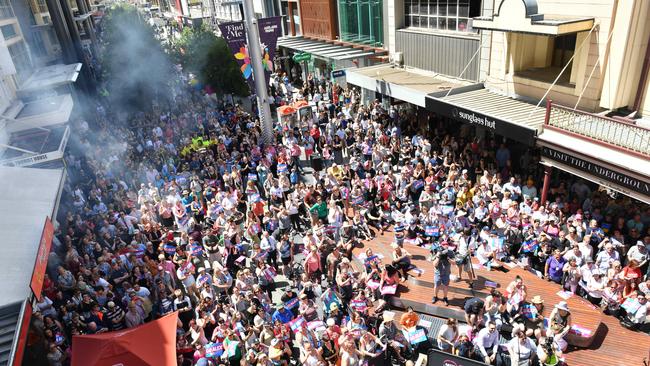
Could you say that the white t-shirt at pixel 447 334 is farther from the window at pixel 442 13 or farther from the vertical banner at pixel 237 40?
the vertical banner at pixel 237 40

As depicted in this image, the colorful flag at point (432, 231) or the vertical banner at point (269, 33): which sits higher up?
the vertical banner at point (269, 33)

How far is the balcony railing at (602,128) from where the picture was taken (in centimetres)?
1013

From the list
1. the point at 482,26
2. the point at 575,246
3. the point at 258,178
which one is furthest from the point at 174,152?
the point at 575,246

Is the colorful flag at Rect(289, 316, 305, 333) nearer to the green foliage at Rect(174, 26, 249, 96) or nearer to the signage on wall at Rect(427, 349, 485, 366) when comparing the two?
the signage on wall at Rect(427, 349, 485, 366)

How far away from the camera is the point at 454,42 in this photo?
17406 mm

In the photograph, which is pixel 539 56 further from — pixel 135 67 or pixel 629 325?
pixel 135 67

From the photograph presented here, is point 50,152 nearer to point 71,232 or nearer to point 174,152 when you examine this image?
point 71,232

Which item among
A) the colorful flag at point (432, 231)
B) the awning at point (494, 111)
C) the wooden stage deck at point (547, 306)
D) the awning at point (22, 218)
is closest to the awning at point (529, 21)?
the awning at point (494, 111)

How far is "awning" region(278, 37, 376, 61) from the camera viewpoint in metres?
23.8

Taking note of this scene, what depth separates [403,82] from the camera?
1883cm

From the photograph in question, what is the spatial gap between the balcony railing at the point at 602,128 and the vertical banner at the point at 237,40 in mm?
12991

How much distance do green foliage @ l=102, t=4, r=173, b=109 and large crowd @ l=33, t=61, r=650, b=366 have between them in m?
11.3

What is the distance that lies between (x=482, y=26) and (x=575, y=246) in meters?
7.49

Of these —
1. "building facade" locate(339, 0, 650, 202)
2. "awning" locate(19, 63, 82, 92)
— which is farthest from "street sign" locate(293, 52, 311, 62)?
"awning" locate(19, 63, 82, 92)
